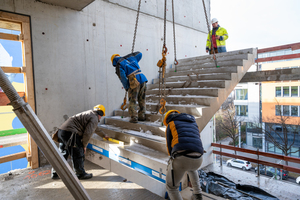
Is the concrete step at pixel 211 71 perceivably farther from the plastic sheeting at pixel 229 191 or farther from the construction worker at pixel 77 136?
the construction worker at pixel 77 136

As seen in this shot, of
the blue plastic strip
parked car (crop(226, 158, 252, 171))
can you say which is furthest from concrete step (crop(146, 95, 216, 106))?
parked car (crop(226, 158, 252, 171))

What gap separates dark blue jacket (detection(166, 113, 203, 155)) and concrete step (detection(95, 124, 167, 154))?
3.27 feet

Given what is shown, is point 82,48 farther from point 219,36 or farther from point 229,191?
point 229,191

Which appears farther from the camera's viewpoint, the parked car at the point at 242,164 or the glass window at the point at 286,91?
the glass window at the point at 286,91

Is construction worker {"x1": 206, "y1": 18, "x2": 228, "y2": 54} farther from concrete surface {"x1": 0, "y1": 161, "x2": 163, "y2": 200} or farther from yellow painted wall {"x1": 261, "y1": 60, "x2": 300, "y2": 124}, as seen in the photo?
yellow painted wall {"x1": 261, "y1": 60, "x2": 300, "y2": 124}

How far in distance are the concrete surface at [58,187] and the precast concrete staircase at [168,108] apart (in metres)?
0.20

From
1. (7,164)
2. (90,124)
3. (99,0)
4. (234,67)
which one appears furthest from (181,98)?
(7,164)

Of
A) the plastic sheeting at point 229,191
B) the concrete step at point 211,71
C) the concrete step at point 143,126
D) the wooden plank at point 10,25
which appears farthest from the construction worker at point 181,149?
the wooden plank at point 10,25

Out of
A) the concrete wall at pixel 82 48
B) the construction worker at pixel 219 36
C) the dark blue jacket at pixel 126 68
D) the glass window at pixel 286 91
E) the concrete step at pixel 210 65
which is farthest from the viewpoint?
the glass window at pixel 286 91

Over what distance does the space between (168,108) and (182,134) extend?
2247 millimetres

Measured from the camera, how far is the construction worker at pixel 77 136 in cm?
369

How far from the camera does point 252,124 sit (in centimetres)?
1942

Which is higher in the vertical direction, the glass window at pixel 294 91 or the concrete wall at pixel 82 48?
the concrete wall at pixel 82 48

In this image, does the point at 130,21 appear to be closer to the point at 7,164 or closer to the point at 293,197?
the point at 7,164
